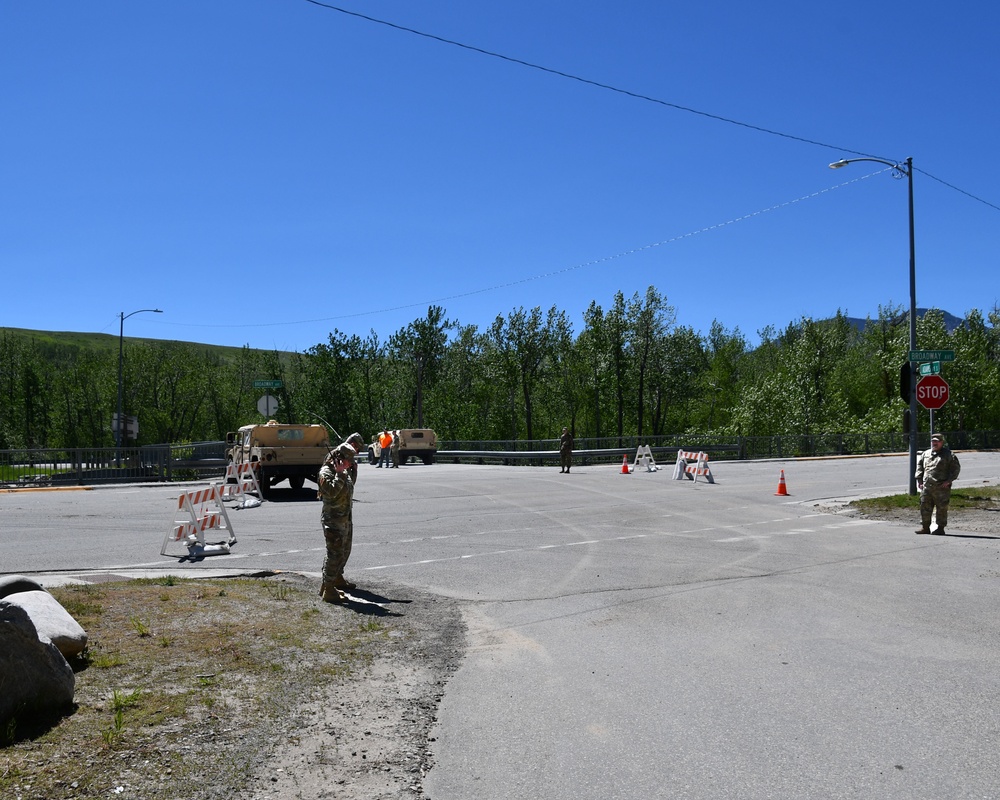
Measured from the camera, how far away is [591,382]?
3199 inches

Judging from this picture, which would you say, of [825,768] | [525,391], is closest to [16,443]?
[525,391]

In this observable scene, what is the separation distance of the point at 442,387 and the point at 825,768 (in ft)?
281

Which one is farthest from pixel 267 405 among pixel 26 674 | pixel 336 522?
pixel 26 674

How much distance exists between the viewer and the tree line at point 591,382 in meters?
67.0

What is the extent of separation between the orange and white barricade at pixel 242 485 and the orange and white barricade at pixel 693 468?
1356 cm

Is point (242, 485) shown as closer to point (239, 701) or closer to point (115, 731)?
point (239, 701)

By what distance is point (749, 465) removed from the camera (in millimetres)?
37688

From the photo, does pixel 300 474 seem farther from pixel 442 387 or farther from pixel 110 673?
pixel 442 387

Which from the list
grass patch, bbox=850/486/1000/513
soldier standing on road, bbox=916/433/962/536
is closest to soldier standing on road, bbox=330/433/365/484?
soldier standing on road, bbox=916/433/962/536

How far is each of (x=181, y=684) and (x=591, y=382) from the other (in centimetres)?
7633

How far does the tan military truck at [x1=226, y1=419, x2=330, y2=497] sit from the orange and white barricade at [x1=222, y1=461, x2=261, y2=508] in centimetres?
80

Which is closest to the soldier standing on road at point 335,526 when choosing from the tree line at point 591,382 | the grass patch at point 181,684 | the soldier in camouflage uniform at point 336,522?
the soldier in camouflage uniform at point 336,522

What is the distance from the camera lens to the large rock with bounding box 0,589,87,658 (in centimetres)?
587

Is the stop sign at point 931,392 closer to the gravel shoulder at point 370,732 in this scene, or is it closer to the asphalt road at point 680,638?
the asphalt road at point 680,638
